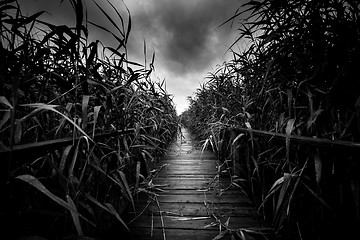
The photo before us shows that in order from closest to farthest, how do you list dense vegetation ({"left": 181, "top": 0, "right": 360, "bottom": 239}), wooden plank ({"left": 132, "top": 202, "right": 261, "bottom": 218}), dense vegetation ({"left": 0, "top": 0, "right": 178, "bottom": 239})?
dense vegetation ({"left": 0, "top": 0, "right": 178, "bottom": 239}) < dense vegetation ({"left": 181, "top": 0, "right": 360, "bottom": 239}) < wooden plank ({"left": 132, "top": 202, "right": 261, "bottom": 218})

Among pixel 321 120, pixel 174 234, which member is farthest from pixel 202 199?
pixel 321 120

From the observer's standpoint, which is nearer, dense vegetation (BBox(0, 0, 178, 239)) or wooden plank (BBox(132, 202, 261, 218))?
dense vegetation (BBox(0, 0, 178, 239))

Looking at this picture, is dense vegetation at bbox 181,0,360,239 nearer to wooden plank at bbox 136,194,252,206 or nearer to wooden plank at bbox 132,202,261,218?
wooden plank at bbox 132,202,261,218

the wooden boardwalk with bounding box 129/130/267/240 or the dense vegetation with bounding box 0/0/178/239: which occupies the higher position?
the dense vegetation with bounding box 0/0/178/239

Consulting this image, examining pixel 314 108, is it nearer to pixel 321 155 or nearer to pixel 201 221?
pixel 321 155

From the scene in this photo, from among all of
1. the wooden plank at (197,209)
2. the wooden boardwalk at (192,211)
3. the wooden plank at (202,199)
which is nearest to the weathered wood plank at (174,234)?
the wooden boardwalk at (192,211)

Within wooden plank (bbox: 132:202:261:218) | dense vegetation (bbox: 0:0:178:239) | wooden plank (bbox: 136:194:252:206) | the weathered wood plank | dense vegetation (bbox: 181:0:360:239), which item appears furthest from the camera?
wooden plank (bbox: 136:194:252:206)

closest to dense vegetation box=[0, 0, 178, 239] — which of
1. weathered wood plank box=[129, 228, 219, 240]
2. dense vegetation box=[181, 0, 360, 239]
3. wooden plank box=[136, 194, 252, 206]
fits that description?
weathered wood plank box=[129, 228, 219, 240]

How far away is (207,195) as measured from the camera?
1.46 meters

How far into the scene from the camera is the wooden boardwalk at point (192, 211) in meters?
0.99

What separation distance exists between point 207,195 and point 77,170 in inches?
42.8

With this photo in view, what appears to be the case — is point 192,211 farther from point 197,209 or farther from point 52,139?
point 52,139

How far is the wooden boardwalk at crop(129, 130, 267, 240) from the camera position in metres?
0.99

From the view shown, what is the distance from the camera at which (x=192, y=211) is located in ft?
3.95
